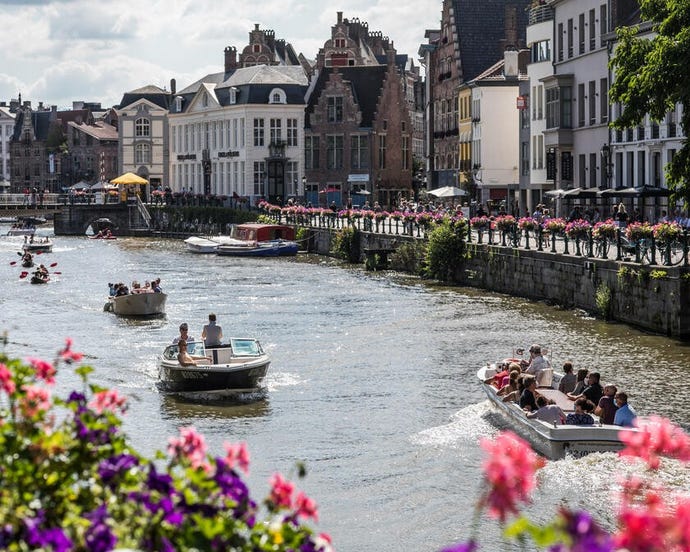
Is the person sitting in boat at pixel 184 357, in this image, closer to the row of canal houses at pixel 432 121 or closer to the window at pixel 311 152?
the row of canal houses at pixel 432 121

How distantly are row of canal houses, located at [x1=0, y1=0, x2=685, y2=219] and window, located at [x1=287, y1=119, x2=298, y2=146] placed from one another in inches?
6.5

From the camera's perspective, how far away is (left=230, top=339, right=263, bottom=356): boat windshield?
32.3 metres

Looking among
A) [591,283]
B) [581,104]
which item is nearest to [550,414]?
[591,283]

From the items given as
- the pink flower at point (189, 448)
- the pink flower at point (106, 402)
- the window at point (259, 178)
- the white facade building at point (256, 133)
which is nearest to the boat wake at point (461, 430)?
the pink flower at point (106, 402)

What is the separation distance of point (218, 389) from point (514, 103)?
189 feet

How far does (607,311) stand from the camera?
139ft

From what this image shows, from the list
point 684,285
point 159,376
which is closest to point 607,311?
point 684,285

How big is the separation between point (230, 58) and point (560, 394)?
112m

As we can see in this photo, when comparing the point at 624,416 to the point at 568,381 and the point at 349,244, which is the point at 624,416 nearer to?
the point at 568,381

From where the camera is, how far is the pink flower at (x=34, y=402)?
851cm

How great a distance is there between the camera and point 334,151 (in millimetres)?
110312

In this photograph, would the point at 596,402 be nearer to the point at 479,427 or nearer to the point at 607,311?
the point at 479,427

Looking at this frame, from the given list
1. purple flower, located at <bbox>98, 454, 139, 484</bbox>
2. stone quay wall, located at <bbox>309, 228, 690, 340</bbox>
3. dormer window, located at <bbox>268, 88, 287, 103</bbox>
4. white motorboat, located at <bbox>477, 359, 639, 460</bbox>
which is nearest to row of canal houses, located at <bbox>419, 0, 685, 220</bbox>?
stone quay wall, located at <bbox>309, 228, 690, 340</bbox>

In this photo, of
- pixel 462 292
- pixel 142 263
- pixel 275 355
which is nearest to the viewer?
pixel 275 355
